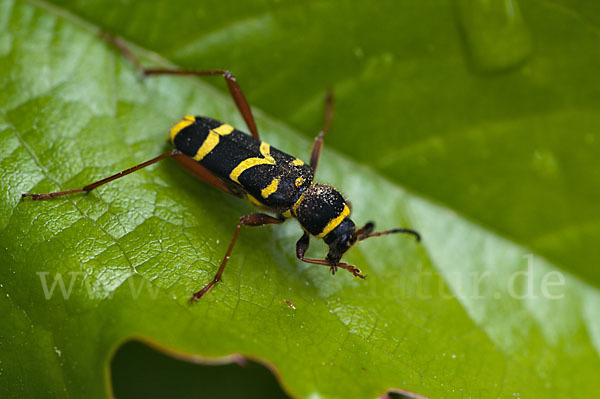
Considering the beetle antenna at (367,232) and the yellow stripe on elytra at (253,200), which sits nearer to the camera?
the beetle antenna at (367,232)

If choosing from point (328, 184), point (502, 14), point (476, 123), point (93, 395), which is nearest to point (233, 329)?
point (93, 395)

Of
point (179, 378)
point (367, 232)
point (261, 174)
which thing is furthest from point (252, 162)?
point (179, 378)

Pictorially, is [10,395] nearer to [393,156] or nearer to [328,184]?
[328,184]

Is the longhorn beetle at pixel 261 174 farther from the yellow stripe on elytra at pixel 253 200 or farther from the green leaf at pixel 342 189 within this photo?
the green leaf at pixel 342 189

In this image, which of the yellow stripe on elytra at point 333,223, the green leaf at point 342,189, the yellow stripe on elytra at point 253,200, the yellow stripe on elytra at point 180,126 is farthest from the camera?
the yellow stripe on elytra at point 253,200

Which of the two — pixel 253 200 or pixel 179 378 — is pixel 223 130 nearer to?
pixel 253 200

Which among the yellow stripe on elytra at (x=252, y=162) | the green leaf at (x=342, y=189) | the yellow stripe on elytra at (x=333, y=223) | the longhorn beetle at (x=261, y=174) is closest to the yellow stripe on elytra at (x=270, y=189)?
the longhorn beetle at (x=261, y=174)

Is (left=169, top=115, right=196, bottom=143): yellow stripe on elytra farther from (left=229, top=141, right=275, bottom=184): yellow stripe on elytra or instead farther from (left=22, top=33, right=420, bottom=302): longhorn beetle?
Result: (left=229, top=141, right=275, bottom=184): yellow stripe on elytra

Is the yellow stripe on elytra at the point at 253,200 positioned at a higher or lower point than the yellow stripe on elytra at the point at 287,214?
higher
